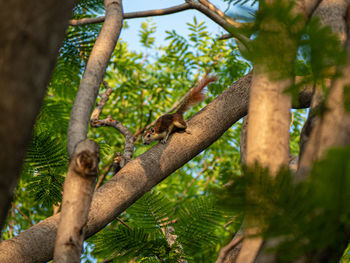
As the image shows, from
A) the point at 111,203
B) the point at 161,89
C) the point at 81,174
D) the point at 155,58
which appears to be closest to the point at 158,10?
the point at 111,203

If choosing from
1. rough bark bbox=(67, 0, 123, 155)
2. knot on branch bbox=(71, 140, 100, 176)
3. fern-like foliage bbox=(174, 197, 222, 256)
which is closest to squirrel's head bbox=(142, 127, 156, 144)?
rough bark bbox=(67, 0, 123, 155)

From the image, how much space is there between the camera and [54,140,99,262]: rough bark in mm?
1260

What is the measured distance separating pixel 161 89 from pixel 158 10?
3.74 meters

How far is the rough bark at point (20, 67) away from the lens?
0.86 m

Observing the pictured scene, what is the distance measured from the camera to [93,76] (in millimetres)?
1960

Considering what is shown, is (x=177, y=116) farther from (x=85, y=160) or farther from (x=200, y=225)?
(x=85, y=160)

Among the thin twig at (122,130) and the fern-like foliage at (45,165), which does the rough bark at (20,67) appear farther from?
the thin twig at (122,130)

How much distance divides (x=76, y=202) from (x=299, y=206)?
74 centimetres

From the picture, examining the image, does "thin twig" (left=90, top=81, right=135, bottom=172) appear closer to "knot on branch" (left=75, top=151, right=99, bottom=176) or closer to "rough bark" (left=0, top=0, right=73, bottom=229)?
"knot on branch" (left=75, top=151, right=99, bottom=176)

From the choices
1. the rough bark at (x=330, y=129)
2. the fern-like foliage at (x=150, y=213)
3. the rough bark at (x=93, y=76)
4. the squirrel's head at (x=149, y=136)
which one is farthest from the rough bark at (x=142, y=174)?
the squirrel's head at (x=149, y=136)

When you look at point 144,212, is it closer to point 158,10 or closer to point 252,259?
point 252,259

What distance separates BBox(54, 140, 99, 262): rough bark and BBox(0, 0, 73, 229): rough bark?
0.39m

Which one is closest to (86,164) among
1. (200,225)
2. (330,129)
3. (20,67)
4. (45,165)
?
(20,67)

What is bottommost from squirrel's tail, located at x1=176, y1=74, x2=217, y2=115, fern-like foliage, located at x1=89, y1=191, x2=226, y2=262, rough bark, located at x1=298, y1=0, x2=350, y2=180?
fern-like foliage, located at x1=89, y1=191, x2=226, y2=262
